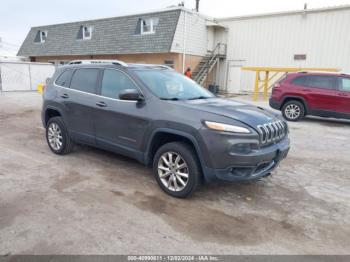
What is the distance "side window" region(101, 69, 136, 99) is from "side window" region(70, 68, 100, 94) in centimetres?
23

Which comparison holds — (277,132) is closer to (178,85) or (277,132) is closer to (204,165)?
(204,165)

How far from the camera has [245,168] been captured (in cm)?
365

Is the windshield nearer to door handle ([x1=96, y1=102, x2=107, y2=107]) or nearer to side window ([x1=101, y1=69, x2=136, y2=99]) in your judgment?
side window ([x1=101, y1=69, x2=136, y2=99])

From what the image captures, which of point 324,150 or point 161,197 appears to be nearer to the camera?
point 161,197

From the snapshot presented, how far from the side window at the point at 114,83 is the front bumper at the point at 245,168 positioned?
1.82 m

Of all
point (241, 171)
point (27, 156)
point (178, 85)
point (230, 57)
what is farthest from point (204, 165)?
point (230, 57)

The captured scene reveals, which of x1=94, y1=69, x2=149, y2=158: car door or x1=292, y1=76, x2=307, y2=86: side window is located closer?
x1=94, y1=69, x2=149, y2=158: car door

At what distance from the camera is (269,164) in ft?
13.1

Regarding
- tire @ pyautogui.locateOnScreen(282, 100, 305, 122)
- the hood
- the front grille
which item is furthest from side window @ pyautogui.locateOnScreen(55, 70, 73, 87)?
tire @ pyautogui.locateOnScreen(282, 100, 305, 122)

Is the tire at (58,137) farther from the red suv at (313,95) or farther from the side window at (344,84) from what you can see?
the side window at (344,84)

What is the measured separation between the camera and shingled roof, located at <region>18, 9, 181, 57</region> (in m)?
19.3

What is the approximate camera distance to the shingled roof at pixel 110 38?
1930cm

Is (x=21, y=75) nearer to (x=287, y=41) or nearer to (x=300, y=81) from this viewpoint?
(x=287, y=41)

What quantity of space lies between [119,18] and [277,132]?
20.5m
